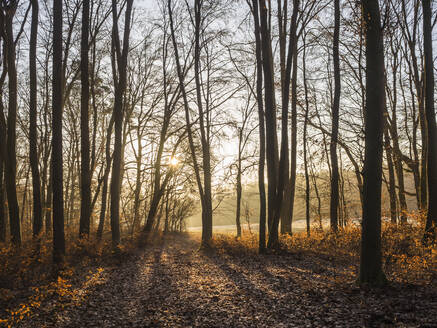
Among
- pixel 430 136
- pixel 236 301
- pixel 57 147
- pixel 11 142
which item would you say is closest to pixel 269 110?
pixel 430 136

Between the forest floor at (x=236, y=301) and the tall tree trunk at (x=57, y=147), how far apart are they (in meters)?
1.21

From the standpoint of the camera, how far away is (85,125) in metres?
12.1

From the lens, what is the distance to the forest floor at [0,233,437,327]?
4.77 meters

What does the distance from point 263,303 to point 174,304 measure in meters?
1.90

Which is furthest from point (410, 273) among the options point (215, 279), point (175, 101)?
point (175, 101)

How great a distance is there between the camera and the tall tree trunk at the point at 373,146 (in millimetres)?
5625

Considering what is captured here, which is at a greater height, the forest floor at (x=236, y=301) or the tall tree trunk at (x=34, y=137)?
the tall tree trunk at (x=34, y=137)

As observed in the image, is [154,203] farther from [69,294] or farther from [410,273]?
[410,273]

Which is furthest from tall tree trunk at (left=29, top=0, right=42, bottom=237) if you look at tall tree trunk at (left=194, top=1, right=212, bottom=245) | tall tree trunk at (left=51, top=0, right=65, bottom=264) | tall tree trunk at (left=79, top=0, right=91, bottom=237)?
tall tree trunk at (left=194, top=1, right=212, bottom=245)

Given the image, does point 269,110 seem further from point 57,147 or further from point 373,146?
point 57,147

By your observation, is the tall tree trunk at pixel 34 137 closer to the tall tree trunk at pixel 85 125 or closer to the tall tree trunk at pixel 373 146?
the tall tree trunk at pixel 85 125

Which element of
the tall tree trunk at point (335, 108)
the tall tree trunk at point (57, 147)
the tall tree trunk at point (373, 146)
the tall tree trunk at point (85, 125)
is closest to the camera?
the tall tree trunk at point (373, 146)

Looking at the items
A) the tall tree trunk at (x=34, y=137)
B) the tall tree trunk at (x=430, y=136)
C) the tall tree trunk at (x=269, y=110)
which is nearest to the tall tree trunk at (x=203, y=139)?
the tall tree trunk at (x=269, y=110)

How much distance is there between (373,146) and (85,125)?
10.8 m
